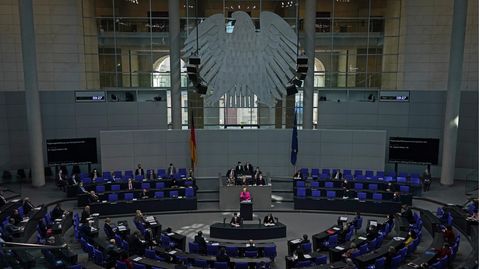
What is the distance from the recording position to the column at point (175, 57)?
22.8 metres

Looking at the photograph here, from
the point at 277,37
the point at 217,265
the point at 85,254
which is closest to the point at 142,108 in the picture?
the point at 277,37

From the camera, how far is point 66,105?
23.8 meters

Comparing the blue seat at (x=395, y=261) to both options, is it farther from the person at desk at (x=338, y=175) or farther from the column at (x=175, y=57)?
the column at (x=175, y=57)

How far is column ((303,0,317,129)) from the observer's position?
75.7ft

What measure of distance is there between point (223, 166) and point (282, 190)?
3.19m

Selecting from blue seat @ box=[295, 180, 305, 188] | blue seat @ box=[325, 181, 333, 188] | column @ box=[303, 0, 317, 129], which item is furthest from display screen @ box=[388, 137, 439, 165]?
blue seat @ box=[295, 180, 305, 188]

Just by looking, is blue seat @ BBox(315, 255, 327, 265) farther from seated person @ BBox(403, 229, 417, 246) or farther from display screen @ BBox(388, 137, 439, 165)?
display screen @ BBox(388, 137, 439, 165)

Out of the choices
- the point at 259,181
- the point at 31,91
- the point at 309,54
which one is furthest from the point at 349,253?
the point at 31,91

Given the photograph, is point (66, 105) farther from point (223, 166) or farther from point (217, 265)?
point (217, 265)

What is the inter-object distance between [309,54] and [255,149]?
5.63m

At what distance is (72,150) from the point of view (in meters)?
22.2

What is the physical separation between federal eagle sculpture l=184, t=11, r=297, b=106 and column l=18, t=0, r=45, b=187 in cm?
712

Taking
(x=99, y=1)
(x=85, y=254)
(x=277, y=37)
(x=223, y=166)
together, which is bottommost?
(x=85, y=254)

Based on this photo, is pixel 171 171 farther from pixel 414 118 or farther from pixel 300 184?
pixel 414 118
